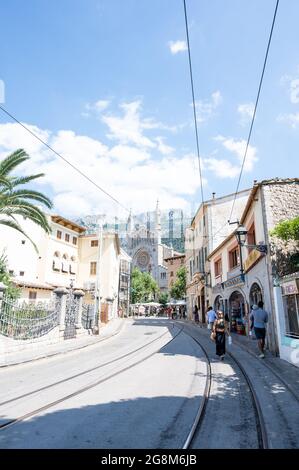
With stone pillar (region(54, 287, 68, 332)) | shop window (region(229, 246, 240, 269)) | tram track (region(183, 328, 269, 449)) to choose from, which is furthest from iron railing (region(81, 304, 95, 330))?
tram track (region(183, 328, 269, 449))

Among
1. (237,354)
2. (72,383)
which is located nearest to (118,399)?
(72,383)

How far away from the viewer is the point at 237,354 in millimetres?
10961

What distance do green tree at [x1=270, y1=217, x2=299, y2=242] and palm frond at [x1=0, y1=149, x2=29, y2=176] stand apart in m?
11.1

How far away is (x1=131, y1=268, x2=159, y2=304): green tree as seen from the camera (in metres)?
68.4

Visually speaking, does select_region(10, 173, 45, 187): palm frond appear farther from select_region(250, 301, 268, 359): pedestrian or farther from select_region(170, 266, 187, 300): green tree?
select_region(170, 266, 187, 300): green tree

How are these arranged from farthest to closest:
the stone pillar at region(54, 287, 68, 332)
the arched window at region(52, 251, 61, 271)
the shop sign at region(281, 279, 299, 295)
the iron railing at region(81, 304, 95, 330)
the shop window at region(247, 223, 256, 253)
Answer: the arched window at region(52, 251, 61, 271) < the iron railing at region(81, 304, 95, 330) < the stone pillar at region(54, 287, 68, 332) < the shop window at region(247, 223, 256, 253) < the shop sign at region(281, 279, 299, 295)

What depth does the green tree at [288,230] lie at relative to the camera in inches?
413

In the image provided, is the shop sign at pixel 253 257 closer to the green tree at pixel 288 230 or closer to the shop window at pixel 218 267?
the green tree at pixel 288 230

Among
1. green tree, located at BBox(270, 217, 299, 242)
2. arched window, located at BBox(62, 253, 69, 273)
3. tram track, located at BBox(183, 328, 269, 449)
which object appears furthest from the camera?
arched window, located at BBox(62, 253, 69, 273)

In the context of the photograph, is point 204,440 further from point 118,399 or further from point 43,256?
point 43,256

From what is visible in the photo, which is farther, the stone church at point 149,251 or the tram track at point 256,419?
the stone church at point 149,251

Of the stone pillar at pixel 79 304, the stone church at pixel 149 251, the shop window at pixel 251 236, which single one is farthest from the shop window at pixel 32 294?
the stone church at pixel 149 251

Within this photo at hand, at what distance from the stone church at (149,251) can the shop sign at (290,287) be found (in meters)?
83.2
